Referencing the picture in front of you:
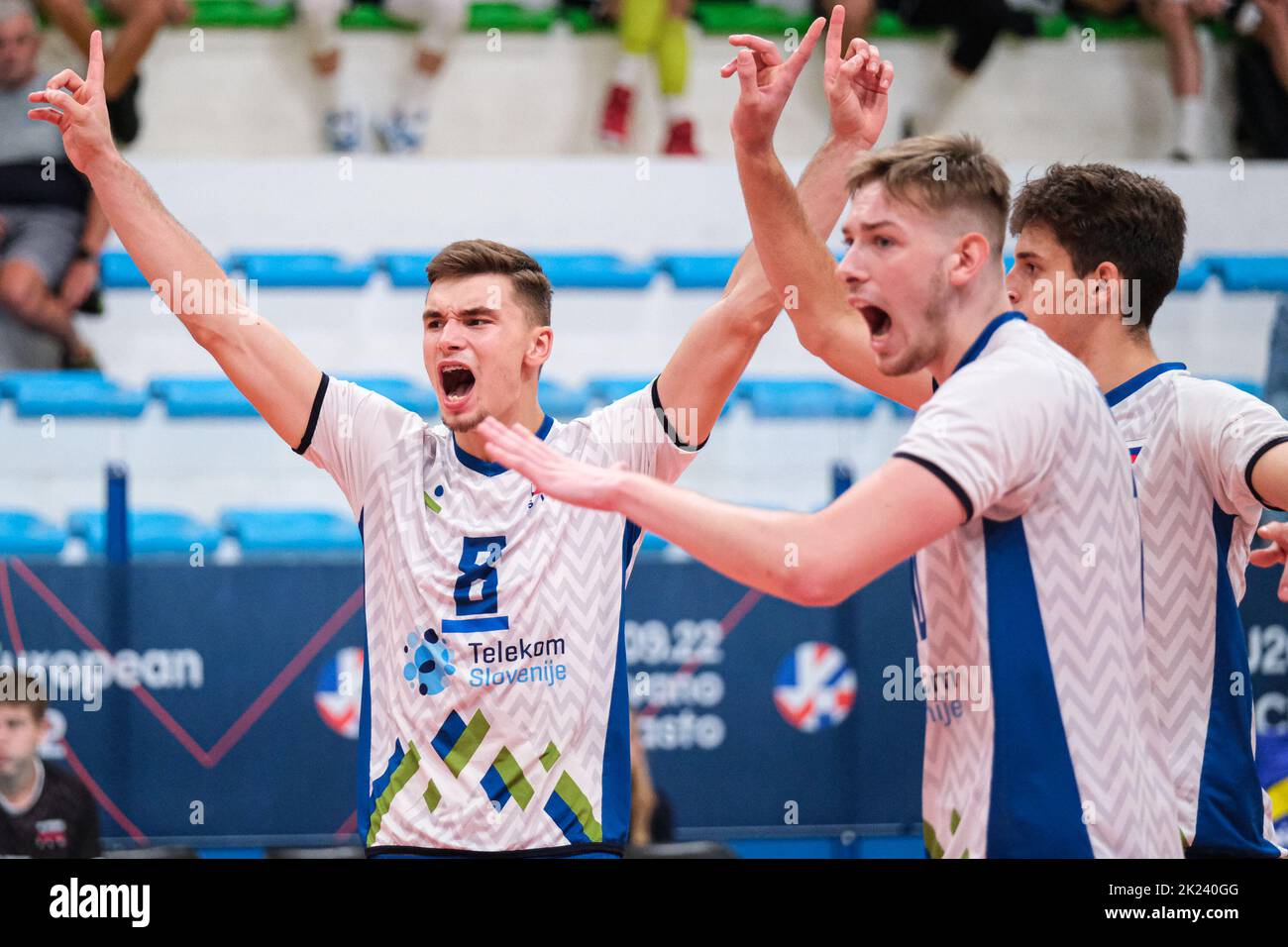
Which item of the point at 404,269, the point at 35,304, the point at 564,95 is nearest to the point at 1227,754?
the point at 404,269

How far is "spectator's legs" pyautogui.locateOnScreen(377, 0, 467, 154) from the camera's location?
8.76 metres

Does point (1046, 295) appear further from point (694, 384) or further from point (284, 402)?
point (284, 402)

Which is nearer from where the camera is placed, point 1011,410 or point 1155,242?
point 1011,410

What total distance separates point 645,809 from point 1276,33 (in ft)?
20.5

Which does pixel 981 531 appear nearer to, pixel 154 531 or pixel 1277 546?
pixel 1277 546

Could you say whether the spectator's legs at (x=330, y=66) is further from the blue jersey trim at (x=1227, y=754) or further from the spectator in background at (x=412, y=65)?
the blue jersey trim at (x=1227, y=754)

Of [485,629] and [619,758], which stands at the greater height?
[485,629]

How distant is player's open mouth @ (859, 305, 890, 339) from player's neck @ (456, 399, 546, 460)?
0.99m

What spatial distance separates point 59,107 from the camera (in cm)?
333
